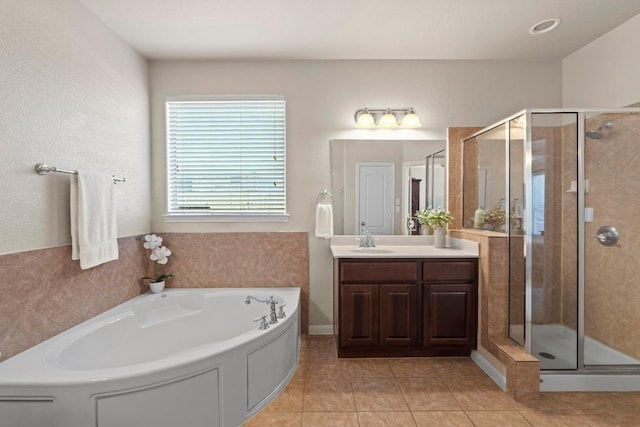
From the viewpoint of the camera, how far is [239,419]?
69.8 inches

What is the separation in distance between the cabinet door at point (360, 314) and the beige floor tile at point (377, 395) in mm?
302

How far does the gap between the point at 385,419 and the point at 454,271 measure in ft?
3.95

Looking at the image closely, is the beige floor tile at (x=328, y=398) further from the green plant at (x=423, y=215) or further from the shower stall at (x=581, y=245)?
the green plant at (x=423, y=215)

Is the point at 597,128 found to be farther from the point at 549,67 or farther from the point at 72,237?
the point at 72,237

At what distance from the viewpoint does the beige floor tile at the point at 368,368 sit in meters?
2.40

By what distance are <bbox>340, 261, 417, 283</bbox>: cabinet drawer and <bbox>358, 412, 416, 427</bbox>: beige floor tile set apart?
2.95 feet

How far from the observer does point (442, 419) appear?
189cm

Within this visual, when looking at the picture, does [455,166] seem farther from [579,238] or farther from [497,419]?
[497,419]

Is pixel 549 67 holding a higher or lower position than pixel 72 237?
higher

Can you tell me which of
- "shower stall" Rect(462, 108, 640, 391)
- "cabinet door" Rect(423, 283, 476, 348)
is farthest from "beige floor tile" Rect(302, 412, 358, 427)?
"shower stall" Rect(462, 108, 640, 391)

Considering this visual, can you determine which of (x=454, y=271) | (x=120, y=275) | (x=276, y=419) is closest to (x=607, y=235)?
Answer: (x=454, y=271)

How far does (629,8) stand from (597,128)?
892mm

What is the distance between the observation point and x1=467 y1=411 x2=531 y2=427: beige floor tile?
1851mm

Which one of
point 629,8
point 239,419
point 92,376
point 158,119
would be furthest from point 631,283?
point 158,119
